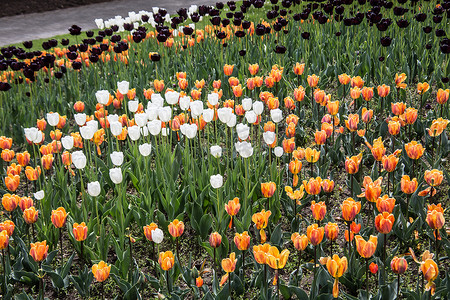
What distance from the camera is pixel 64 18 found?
41.6 ft

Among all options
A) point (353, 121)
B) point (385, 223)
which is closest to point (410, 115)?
point (353, 121)

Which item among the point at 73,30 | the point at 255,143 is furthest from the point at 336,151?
the point at 73,30

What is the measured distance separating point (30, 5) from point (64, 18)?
173 cm

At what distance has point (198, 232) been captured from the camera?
126 inches

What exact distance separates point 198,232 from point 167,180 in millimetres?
486

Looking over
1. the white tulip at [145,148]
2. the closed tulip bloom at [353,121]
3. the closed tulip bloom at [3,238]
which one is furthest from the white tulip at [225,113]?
the closed tulip bloom at [3,238]

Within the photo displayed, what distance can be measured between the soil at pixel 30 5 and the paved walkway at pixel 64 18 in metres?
0.31

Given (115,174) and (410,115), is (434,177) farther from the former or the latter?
(115,174)

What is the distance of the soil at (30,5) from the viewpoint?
43.5 feet

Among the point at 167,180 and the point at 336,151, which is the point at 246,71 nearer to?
the point at 336,151

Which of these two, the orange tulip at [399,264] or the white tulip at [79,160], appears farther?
the white tulip at [79,160]

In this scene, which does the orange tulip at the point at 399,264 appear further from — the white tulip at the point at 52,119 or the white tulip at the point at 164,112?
the white tulip at the point at 52,119

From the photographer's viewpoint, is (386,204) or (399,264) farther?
(386,204)

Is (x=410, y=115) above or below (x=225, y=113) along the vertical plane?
below
